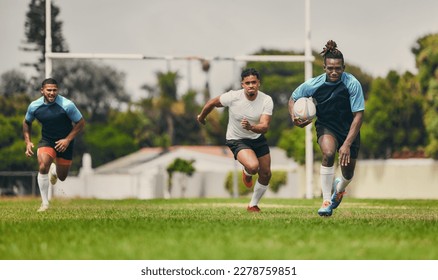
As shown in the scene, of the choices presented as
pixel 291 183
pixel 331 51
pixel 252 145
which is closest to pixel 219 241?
pixel 331 51

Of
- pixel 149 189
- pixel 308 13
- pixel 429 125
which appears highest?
pixel 308 13

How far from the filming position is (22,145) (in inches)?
2416

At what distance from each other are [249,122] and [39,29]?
50189 millimetres

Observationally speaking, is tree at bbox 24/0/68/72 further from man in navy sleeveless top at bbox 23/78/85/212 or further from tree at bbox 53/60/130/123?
man in navy sleeveless top at bbox 23/78/85/212

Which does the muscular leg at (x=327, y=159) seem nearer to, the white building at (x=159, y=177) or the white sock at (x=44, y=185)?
the white sock at (x=44, y=185)

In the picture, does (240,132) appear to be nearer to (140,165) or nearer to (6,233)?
(6,233)

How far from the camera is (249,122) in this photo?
46.6 ft

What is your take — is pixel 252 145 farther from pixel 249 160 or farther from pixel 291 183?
pixel 291 183

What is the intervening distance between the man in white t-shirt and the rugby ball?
2.59 ft

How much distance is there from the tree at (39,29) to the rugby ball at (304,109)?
47343 mm

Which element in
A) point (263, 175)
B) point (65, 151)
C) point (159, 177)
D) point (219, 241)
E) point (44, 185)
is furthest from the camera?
point (159, 177)

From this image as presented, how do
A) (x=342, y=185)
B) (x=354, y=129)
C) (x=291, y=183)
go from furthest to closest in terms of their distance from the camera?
(x=291, y=183) < (x=342, y=185) < (x=354, y=129)

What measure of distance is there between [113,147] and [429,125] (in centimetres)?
3272
